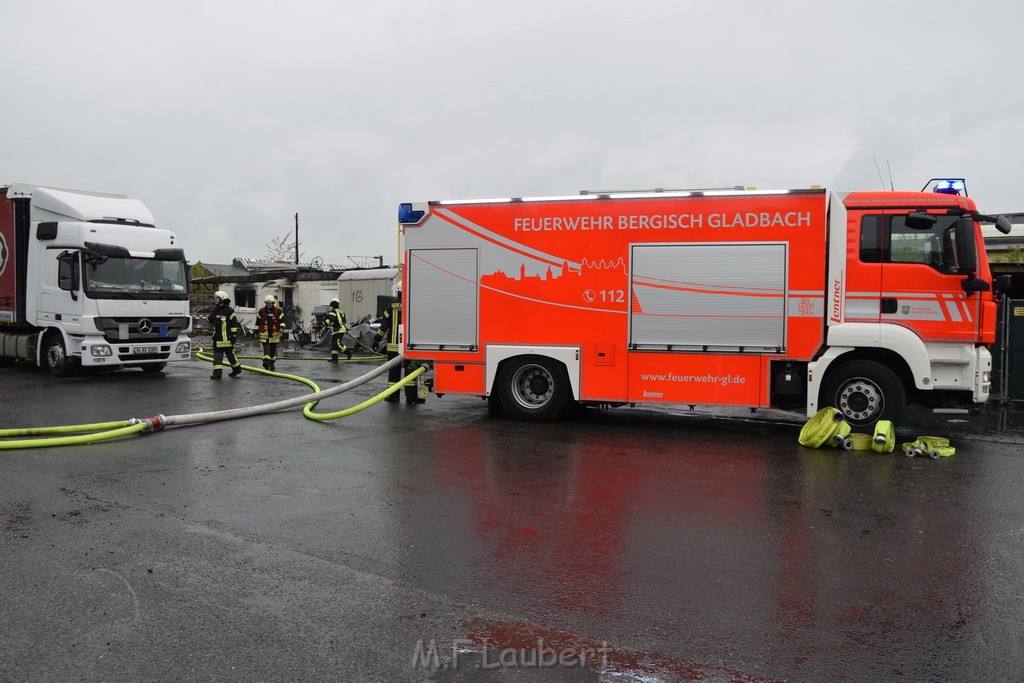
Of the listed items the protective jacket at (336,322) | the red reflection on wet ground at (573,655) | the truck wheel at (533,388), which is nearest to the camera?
the red reflection on wet ground at (573,655)

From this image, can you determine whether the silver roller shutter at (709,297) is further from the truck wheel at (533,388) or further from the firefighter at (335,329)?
the firefighter at (335,329)

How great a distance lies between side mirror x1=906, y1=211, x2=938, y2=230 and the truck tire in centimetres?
1475

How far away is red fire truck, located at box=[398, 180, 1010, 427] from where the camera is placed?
8883mm

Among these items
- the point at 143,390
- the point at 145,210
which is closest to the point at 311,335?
the point at 145,210

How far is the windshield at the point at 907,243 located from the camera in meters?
8.84

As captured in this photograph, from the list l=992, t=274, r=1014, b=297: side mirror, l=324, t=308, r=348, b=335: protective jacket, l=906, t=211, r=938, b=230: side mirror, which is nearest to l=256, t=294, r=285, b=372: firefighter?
l=324, t=308, r=348, b=335: protective jacket

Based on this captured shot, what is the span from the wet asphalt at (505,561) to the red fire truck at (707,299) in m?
1.01

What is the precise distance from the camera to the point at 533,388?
10398mm

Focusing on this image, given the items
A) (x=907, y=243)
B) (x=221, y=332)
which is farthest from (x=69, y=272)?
(x=907, y=243)

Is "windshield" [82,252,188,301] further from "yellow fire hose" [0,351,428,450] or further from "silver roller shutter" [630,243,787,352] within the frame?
"silver roller shutter" [630,243,787,352]

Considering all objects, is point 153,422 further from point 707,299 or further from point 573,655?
point 573,655

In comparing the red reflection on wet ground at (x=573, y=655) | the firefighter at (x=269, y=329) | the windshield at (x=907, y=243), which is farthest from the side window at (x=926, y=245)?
the firefighter at (x=269, y=329)

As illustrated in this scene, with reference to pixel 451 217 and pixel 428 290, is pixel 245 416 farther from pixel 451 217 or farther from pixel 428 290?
pixel 451 217

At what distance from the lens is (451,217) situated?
34.3ft
